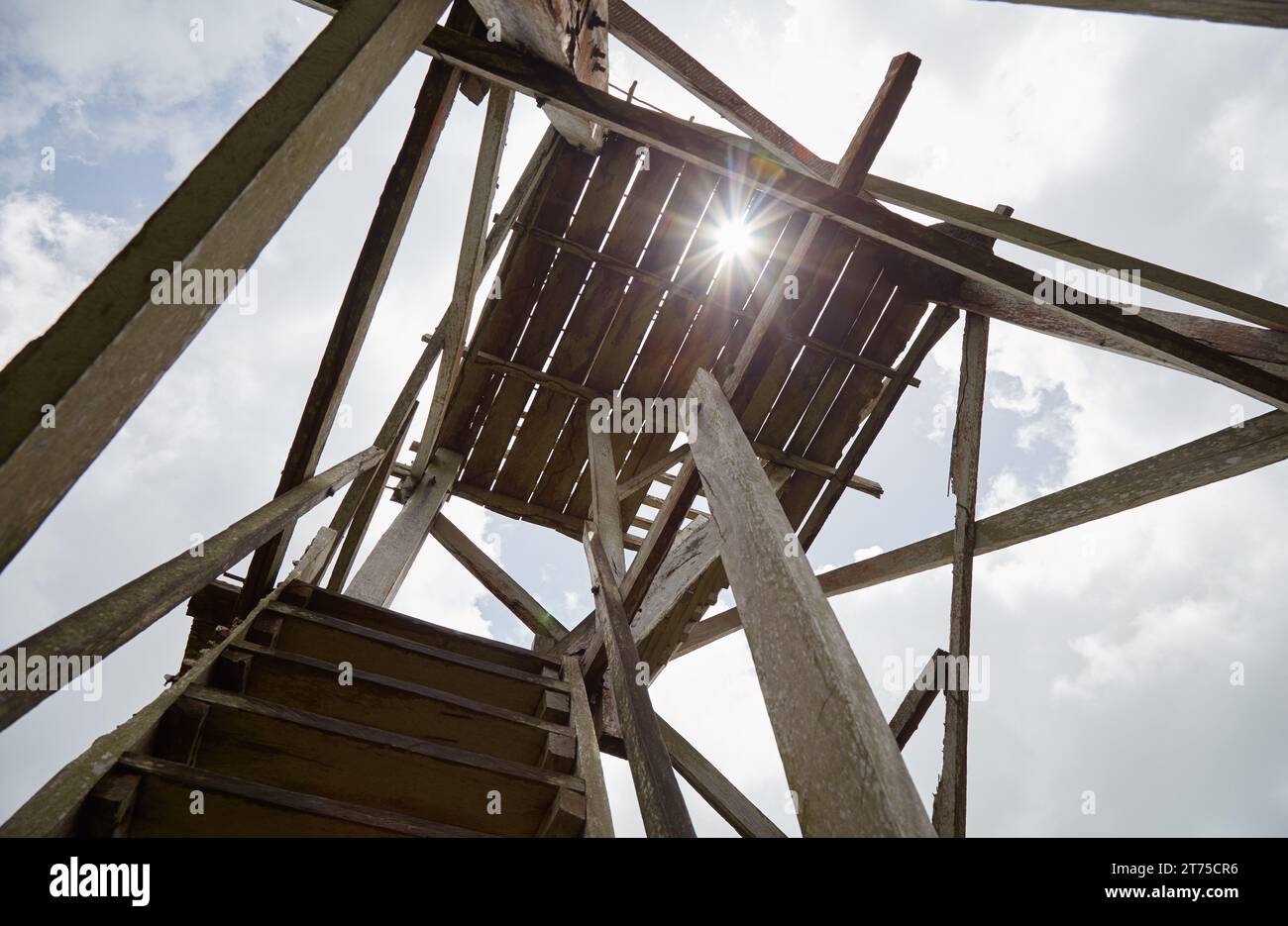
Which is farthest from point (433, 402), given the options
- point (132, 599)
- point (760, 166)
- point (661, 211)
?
point (132, 599)

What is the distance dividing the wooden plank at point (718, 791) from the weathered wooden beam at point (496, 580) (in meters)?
1.22

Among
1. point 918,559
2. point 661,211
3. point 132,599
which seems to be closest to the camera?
point 132,599

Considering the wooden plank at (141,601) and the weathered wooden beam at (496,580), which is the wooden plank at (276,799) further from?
the weathered wooden beam at (496,580)

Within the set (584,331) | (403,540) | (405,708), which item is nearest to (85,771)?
(405,708)

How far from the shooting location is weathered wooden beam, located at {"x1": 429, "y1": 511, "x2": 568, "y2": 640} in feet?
17.1

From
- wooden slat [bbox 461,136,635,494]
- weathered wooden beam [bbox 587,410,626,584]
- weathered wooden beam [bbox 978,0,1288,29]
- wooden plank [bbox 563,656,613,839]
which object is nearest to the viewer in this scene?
weathered wooden beam [bbox 978,0,1288,29]

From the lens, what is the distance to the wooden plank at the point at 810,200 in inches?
108

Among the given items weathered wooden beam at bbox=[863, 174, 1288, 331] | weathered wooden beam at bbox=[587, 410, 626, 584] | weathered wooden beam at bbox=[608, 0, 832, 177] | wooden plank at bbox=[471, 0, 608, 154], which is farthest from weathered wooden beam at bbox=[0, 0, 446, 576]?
weathered wooden beam at bbox=[863, 174, 1288, 331]

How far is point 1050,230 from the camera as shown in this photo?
3.29 meters

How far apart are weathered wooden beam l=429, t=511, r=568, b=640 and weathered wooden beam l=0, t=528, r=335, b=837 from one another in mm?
2535

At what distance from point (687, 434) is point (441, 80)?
1788mm

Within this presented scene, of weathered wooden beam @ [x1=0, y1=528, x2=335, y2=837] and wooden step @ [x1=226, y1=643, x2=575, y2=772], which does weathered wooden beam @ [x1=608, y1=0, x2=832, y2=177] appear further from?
weathered wooden beam @ [x1=0, y1=528, x2=335, y2=837]

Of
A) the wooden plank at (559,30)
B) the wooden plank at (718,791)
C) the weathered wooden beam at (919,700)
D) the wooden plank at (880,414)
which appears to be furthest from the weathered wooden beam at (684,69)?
the wooden plank at (718,791)
